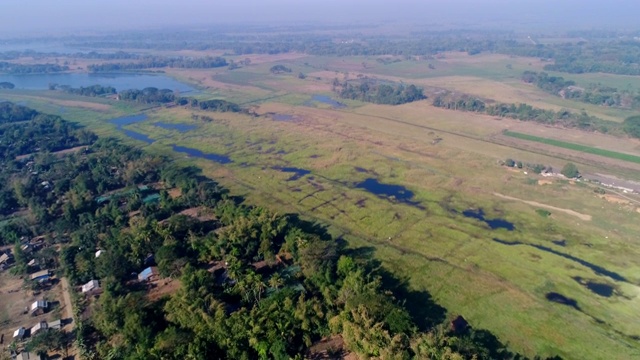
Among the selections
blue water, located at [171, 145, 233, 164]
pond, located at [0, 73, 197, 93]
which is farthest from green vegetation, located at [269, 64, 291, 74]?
blue water, located at [171, 145, 233, 164]

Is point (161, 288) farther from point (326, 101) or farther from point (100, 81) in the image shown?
point (100, 81)

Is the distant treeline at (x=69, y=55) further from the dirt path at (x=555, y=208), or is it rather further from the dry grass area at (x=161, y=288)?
the dirt path at (x=555, y=208)

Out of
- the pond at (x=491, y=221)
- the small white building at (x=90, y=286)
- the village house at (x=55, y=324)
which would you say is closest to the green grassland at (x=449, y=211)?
the pond at (x=491, y=221)

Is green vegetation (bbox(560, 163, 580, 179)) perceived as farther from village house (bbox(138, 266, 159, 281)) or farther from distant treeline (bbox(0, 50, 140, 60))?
distant treeline (bbox(0, 50, 140, 60))

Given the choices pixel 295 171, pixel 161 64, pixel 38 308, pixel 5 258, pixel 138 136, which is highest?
pixel 161 64

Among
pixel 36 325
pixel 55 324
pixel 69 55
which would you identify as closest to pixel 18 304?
pixel 36 325

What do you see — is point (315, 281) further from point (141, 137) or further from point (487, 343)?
point (141, 137)

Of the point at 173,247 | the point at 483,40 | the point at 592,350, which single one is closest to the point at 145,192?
the point at 173,247
